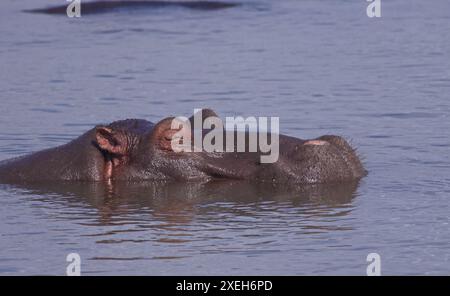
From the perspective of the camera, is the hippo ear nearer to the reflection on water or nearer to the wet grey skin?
the reflection on water

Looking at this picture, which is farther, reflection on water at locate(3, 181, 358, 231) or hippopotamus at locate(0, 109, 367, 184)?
hippopotamus at locate(0, 109, 367, 184)

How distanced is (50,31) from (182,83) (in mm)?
4246

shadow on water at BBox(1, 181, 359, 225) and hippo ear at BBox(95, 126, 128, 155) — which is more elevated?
hippo ear at BBox(95, 126, 128, 155)

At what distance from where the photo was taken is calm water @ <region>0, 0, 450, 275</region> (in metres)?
7.56

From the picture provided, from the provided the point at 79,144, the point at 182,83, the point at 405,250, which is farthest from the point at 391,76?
the point at 405,250

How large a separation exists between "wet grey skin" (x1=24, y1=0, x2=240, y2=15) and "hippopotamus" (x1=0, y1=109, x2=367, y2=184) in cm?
935

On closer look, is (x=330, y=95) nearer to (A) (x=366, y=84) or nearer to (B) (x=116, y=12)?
(A) (x=366, y=84)

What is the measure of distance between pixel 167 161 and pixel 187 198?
1.21ft

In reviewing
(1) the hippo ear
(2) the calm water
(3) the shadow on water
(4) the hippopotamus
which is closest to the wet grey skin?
(2) the calm water

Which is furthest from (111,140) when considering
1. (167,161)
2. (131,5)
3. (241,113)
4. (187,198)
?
(131,5)

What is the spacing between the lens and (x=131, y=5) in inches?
753

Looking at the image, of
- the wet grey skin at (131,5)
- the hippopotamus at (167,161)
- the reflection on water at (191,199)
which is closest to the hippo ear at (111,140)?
the hippopotamus at (167,161)

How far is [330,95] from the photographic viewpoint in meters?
12.5

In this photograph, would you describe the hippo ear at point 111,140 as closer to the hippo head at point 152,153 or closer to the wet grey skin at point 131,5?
the hippo head at point 152,153
